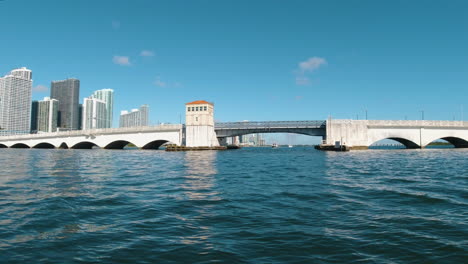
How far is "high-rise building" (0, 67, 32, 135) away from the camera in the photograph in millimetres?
186375

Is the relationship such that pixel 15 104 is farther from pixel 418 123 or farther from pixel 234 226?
pixel 234 226

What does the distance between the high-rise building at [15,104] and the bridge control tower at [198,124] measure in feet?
532

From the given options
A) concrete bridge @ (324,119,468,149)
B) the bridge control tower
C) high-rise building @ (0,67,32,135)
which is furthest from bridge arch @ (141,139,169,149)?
high-rise building @ (0,67,32,135)

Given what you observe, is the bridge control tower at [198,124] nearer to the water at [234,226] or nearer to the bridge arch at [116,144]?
the bridge arch at [116,144]

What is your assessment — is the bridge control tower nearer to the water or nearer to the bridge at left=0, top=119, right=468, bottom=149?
the bridge at left=0, top=119, right=468, bottom=149

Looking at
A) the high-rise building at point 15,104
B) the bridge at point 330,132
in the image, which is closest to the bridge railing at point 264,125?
the bridge at point 330,132

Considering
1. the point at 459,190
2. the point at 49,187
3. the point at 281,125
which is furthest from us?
the point at 281,125

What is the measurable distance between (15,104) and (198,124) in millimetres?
176585

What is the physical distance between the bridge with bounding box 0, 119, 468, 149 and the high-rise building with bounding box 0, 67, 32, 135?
426 feet

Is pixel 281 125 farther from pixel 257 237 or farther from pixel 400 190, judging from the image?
pixel 257 237

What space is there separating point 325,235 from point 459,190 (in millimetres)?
10315

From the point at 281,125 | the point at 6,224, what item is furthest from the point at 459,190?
the point at 281,125

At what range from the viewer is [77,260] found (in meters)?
5.07

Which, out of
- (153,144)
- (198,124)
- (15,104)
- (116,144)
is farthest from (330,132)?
(15,104)
